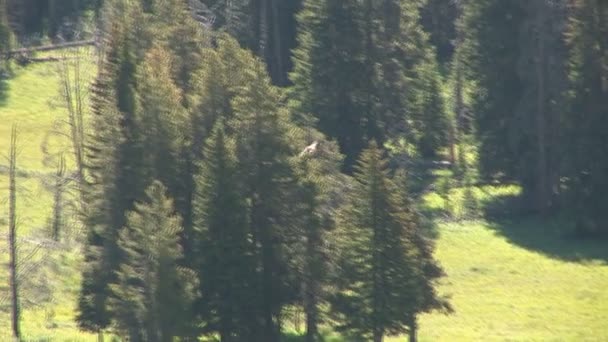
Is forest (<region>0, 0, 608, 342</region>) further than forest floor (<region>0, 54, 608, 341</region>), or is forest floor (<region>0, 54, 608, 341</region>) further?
forest floor (<region>0, 54, 608, 341</region>)

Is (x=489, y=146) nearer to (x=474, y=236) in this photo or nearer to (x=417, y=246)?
(x=474, y=236)

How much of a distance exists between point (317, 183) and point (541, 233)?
67.6ft

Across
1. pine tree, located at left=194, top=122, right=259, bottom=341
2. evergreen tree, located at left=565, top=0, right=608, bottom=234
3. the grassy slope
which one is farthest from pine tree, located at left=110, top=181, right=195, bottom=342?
evergreen tree, located at left=565, top=0, right=608, bottom=234

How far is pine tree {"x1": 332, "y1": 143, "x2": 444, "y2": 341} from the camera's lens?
5728 centimetres

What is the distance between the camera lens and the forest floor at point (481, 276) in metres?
62.2

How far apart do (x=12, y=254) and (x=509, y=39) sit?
30.7 metres

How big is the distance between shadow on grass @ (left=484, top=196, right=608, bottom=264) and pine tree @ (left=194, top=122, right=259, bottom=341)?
19022 millimetres

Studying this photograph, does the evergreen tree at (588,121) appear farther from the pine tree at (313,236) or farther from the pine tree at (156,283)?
the pine tree at (156,283)

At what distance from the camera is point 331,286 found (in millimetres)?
59031

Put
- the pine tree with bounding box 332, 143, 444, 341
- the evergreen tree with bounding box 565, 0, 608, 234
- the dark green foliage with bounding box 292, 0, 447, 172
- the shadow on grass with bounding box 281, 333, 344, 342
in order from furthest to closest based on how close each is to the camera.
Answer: the dark green foliage with bounding box 292, 0, 447, 172 < the evergreen tree with bounding box 565, 0, 608, 234 < the shadow on grass with bounding box 281, 333, 344, 342 < the pine tree with bounding box 332, 143, 444, 341

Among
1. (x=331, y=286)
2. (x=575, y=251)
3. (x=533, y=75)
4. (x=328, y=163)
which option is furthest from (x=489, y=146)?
(x=331, y=286)

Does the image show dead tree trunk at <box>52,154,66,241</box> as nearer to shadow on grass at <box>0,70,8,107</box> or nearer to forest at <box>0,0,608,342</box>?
forest at <box>0,0,608,342</box>

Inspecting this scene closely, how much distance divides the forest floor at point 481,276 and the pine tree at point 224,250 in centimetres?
591

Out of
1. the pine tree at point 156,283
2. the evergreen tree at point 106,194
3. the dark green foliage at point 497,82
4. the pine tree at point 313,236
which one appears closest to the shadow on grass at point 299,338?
the pine tree at point 313,236
